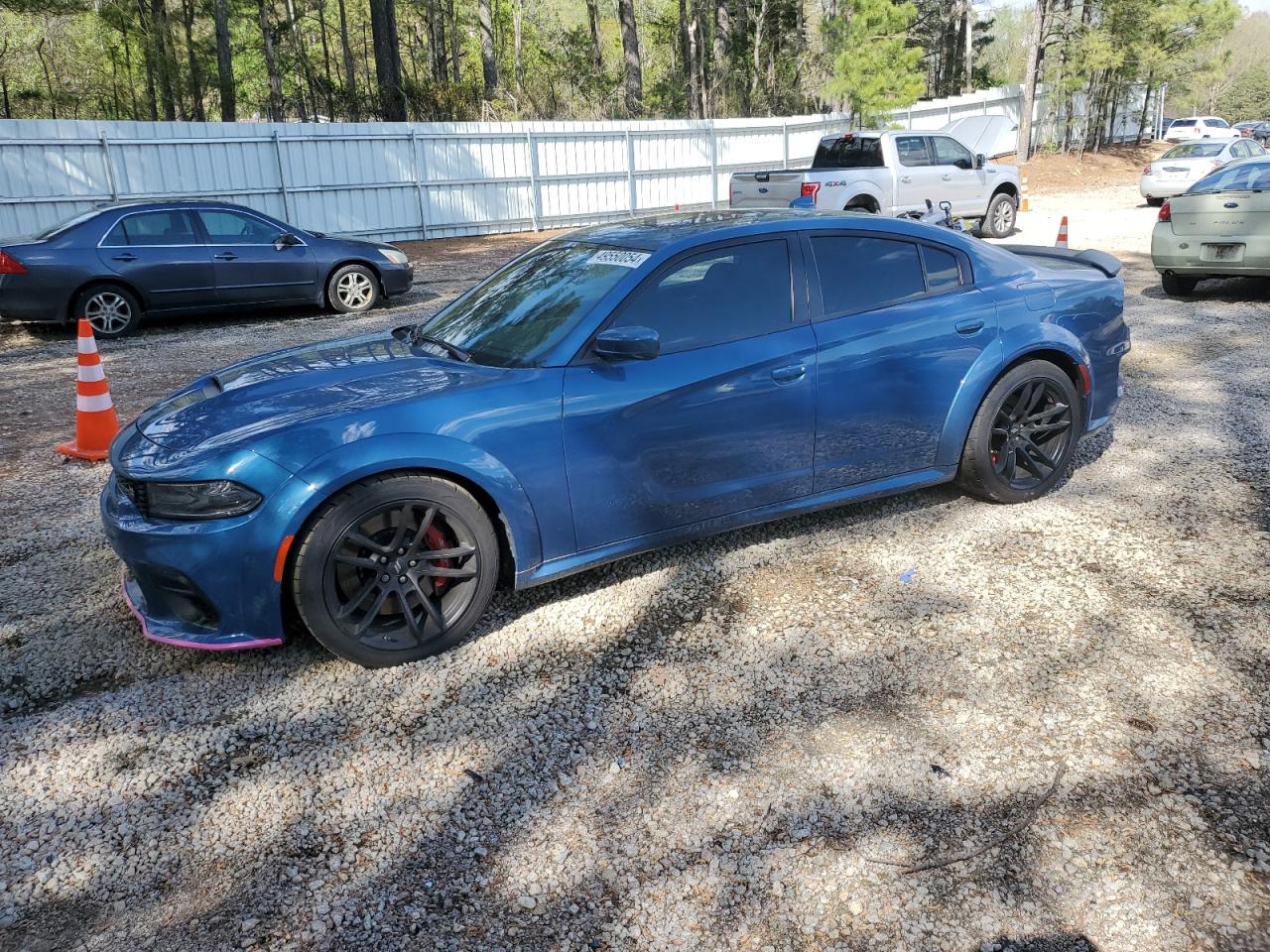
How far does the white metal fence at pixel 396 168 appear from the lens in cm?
1605

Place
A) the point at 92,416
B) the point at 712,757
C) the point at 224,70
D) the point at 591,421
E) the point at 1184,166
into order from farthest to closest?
the point at 224,70, the point at 1184,166, the point at 92,416, the point at 591,421, the point at 712,757

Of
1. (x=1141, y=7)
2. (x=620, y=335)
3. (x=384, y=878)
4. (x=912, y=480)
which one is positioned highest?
(x=1141, y=7)

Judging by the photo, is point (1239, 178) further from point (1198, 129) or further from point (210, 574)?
point (1198, 129)

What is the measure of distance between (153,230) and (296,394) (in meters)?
8.50

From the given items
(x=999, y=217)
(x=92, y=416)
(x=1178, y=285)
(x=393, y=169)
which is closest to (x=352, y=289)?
(x=92, y=416)

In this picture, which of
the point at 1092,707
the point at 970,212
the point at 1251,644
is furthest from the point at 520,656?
the point at 970,212

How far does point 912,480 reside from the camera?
4770 mm

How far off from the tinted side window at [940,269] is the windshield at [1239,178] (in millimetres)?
7082

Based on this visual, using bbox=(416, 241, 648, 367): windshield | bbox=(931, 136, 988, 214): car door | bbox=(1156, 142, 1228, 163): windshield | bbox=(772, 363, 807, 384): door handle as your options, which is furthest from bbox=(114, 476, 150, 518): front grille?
bbox=(1156, 142, 1228, 163): windshield

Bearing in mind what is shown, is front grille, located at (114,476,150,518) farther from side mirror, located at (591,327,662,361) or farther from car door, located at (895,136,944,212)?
car door, located at (895,136,944,212)

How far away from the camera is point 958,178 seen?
52.0 ft

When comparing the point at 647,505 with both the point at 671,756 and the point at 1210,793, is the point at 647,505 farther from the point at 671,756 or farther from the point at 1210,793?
the point at 1210,793

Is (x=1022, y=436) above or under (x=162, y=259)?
under

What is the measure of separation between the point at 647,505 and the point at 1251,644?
234 cm
